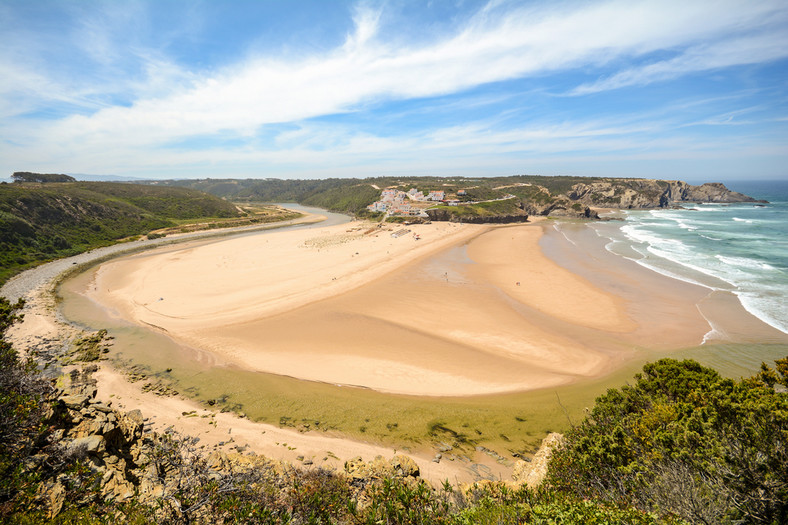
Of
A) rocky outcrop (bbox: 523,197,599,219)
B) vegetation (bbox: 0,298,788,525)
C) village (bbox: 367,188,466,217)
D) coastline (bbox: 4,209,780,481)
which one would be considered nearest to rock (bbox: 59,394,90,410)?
vegetation (bbox: 0,298,788,525)

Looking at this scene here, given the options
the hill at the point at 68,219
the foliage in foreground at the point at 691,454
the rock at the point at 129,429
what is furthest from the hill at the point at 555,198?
the rock at the point at 129,429

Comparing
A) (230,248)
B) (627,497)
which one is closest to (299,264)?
(230,248)

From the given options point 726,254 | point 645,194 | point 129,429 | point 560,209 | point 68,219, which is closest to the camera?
point 129,429

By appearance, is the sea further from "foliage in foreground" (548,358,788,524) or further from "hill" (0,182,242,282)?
"hill" (0,182,242,282)

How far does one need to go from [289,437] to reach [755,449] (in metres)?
14.7

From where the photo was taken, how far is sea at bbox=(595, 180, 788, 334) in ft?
89.0

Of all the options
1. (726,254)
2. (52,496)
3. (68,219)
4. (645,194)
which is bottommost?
(726,254)

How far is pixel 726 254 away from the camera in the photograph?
41.2 m

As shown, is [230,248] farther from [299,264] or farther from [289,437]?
[289,437]

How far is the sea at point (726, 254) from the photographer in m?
27.1

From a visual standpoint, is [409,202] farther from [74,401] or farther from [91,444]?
[91,444]

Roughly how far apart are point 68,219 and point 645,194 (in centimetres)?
17317

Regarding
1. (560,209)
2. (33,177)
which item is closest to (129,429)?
(560,209)

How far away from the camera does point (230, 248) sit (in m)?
57.0
